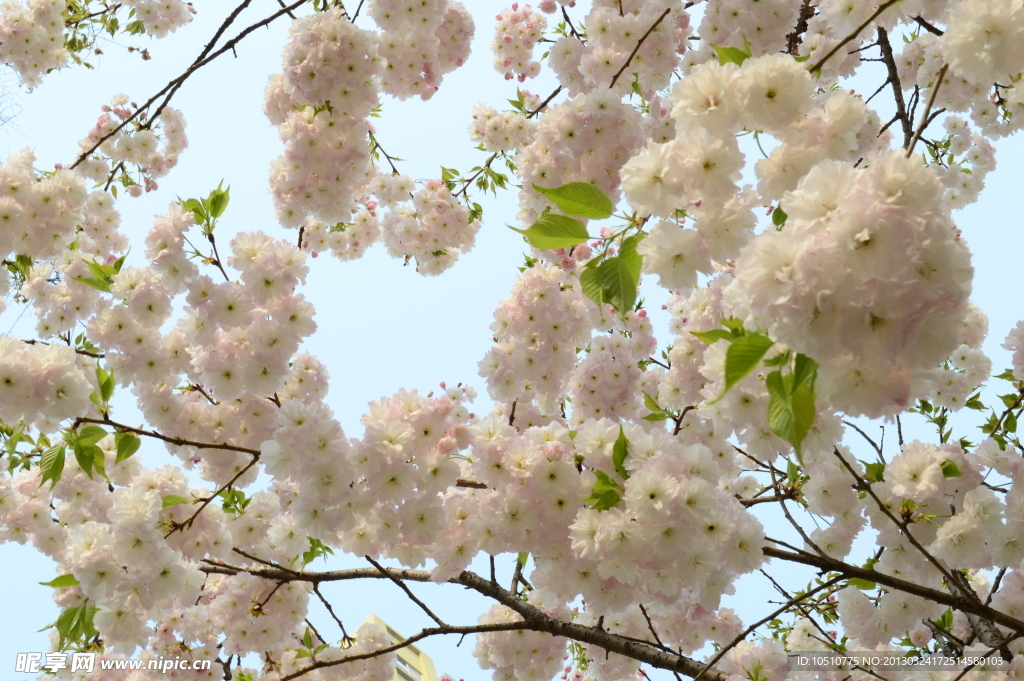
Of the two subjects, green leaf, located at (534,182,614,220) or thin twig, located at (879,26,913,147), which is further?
thin twig, located at (879,26,913,147)

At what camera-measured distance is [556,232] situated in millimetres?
1392

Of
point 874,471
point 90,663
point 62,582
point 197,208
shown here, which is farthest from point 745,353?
point 90,663

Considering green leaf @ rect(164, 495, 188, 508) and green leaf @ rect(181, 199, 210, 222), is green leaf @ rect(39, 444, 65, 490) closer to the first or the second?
green leaf @ rect(164, 495, 188, 508)

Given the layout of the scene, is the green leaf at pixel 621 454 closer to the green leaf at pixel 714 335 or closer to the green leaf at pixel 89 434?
the green leaf at pixel 714 335

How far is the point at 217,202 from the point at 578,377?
2.09 metres

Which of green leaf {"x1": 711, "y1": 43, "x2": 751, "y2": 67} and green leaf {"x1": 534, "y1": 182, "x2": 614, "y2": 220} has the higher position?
green leaf {"x1": 711, "y1": 43, "x2": 751, "y2": 67}

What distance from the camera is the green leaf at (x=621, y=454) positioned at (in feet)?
6.18

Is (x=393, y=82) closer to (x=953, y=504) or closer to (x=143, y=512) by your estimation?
(x=143, y=512)

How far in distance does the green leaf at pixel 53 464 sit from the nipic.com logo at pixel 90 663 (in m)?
1.84

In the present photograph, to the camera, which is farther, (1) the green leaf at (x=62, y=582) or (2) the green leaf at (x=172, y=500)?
(2) the green leaf at (x=172, y=500)

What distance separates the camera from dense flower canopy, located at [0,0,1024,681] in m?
1.08

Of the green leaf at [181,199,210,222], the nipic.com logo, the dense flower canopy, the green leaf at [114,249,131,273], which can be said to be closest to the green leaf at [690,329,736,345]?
the dense flower canopy

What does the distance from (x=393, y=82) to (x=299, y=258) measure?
56.6 inches

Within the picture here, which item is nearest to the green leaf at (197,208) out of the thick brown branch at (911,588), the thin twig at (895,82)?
the thick brown branch at (911,588)
